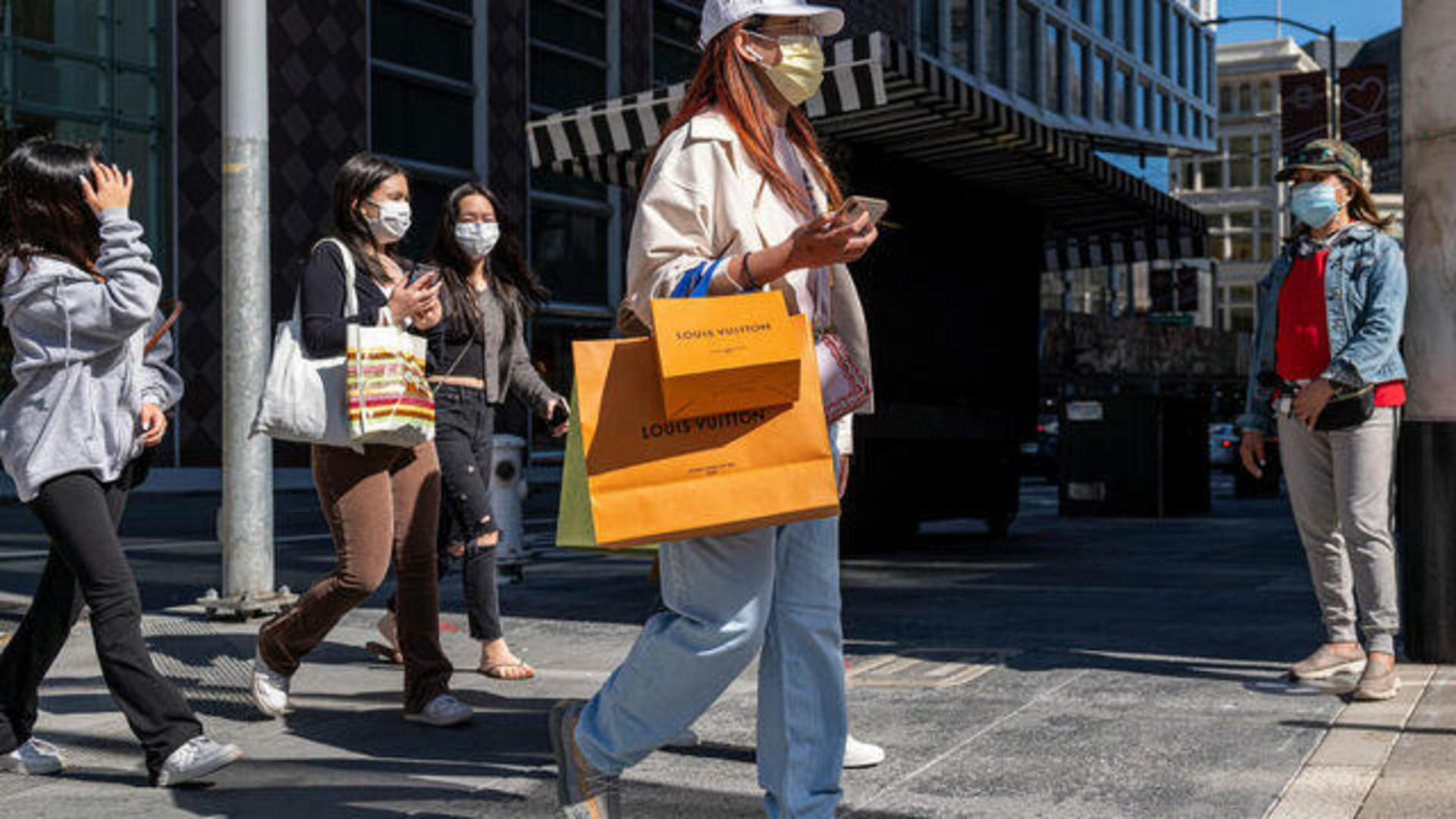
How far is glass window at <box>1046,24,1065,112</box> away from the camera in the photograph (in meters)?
Answer: 53.8

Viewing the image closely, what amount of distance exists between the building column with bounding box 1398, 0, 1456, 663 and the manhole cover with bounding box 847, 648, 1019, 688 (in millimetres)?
1587

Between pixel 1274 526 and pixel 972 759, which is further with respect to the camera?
pixel 1274 526

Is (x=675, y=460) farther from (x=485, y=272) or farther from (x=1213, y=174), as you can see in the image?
(x=1213, y=174)

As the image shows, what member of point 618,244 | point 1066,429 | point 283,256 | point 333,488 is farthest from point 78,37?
point 333,488

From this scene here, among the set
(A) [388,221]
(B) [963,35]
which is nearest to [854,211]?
(A) [388,221]

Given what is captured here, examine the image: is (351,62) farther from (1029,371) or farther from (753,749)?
(753,749)

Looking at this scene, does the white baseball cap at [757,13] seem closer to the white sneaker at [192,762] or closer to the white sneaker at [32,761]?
the white sneaker at [192,762]

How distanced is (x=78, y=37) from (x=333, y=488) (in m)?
22.6

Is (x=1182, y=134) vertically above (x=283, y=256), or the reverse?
(x=1182, y=134)

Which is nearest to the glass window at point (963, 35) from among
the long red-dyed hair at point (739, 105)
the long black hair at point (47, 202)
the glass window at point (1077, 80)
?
the glass window at point (1077, 80)

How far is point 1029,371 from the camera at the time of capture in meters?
13.0

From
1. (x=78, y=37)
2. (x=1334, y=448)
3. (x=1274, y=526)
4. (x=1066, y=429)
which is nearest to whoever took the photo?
(x=1334, y=448)

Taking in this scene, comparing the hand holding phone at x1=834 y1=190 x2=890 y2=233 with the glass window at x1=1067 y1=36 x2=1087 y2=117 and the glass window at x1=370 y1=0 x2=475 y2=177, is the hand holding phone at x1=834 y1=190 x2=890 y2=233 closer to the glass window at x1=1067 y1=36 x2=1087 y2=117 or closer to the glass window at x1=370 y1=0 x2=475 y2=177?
the glass window at x1=370 y1=0 x2=475 y2=177

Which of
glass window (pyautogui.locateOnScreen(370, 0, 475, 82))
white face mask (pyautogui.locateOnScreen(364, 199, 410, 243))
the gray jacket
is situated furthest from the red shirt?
glass window (pyautogui.locateOnScreen(370, 0, 475, 82))
